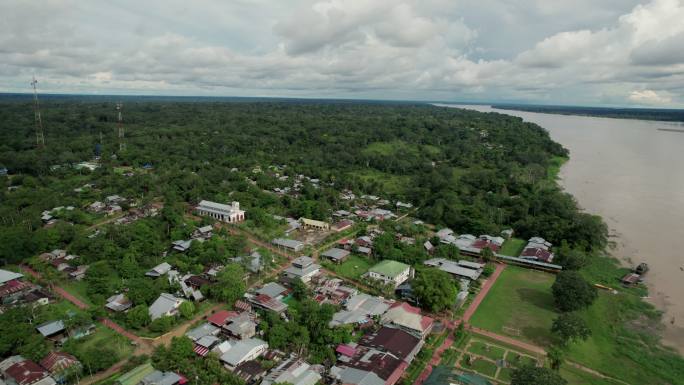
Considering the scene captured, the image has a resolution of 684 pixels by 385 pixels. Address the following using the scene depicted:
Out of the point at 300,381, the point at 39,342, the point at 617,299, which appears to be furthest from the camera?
the point at 617,299

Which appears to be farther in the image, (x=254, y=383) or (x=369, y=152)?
(x=369, y=152)

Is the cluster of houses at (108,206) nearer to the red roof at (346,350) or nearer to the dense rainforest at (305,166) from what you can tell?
the dense rainforest at (305,166)

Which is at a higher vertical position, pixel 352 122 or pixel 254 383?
pixel 352 122

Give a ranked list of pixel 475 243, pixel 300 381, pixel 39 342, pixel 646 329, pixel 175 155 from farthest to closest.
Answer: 1. pixel 175 155
2. pixel 475 243
3. pixel 646 329
4. pixel 39 342
5. pixel 300 381

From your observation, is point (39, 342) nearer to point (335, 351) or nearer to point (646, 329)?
point (335, 351)

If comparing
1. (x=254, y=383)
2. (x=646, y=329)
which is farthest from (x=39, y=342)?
(x=646, y=329)

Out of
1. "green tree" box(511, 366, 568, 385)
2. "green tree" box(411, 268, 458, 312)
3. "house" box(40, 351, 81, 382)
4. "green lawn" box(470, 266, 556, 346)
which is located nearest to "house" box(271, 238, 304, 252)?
"green tree" box(411, 268, 458, 312)

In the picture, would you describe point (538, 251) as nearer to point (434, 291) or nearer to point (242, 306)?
point (434, 291)
